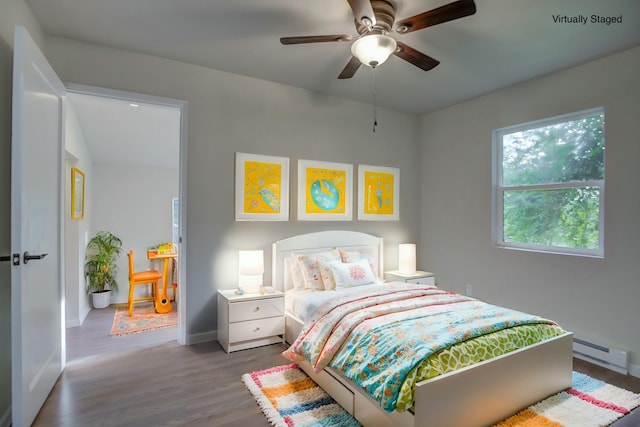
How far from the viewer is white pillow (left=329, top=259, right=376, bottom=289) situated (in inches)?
134

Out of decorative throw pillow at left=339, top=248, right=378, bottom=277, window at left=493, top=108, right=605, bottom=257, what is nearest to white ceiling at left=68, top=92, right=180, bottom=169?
decorative throw pillow at left=339, top=248, right=378, bottom=277

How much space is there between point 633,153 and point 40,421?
4655 mm

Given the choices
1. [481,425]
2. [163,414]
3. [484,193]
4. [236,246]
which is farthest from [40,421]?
[484,193]

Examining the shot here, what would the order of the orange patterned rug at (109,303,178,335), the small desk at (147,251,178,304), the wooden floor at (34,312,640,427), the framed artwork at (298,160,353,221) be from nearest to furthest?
the wooden floor at (34,312,640,427) → the orange patterned rug at (109,303,178,335) → the framed artwork at (298,160,353,221) → the small desk at (147,251,178,304)

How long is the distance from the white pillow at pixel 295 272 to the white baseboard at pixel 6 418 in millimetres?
2269

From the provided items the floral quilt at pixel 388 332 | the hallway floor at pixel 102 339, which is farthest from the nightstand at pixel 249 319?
the hallway floor at pixel 102 339

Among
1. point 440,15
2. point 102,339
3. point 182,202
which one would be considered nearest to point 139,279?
point 102,339

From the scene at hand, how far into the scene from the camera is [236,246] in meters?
3.47

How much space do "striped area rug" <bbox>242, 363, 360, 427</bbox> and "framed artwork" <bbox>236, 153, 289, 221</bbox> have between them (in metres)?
1.53

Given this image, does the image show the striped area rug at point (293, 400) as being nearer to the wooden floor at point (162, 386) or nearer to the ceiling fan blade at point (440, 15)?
the wooden floor at point (162, 386)

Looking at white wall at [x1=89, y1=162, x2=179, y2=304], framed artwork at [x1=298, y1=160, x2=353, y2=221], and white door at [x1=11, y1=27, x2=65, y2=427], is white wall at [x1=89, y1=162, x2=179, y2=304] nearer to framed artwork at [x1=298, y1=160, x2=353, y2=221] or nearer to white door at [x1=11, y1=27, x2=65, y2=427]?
white door at [x1=11, y1=27, x2=65, y2=427]

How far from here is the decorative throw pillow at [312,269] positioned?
3471 millimetres

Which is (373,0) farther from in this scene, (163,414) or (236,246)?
(163,414)

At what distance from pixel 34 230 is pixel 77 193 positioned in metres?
2.16
